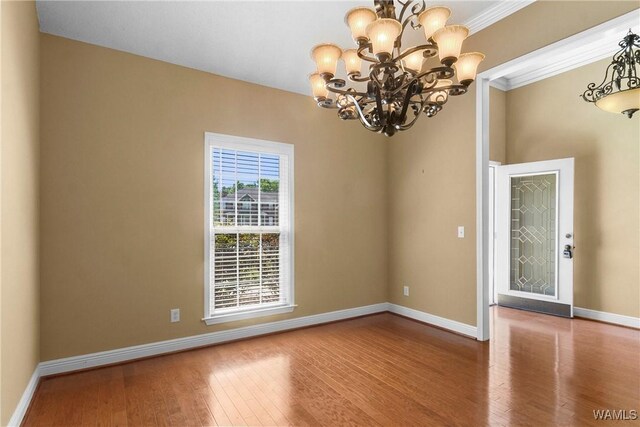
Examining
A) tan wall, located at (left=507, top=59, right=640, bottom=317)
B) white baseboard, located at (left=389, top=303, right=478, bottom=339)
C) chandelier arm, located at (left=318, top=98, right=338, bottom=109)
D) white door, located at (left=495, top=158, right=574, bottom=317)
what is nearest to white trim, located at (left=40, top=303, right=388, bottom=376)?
white baseboard, located at (left=389, top=303, right=478, bottom=339)

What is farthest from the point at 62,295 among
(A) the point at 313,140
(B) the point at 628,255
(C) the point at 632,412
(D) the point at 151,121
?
(B) the point at 628,255

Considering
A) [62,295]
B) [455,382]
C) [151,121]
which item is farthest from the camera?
[151,121]

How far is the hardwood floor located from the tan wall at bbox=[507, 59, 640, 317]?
2.24 ft

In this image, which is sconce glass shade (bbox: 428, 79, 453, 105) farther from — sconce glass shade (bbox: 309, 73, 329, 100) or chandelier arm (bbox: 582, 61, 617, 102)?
chandelier arm (bbox: 582, 61, 617, 102)

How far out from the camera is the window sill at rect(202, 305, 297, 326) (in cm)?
352

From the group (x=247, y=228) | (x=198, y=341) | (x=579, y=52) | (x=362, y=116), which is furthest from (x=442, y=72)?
(x=579, y=52)

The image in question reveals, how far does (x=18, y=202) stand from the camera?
2.13m

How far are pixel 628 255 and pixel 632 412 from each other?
2.56 m

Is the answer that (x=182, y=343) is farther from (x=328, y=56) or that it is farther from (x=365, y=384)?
(x=328, y=56)

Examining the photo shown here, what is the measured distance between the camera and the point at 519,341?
352cm

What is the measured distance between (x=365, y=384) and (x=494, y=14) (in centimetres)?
343

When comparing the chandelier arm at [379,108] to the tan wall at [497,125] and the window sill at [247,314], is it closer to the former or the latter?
the window sill at [247,314]

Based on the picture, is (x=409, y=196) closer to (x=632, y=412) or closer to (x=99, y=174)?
(x=632, y=412)

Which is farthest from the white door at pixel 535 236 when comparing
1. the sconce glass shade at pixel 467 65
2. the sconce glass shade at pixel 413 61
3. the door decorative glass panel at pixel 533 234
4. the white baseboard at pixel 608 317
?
the sconce glass shade at pixel 413 61
